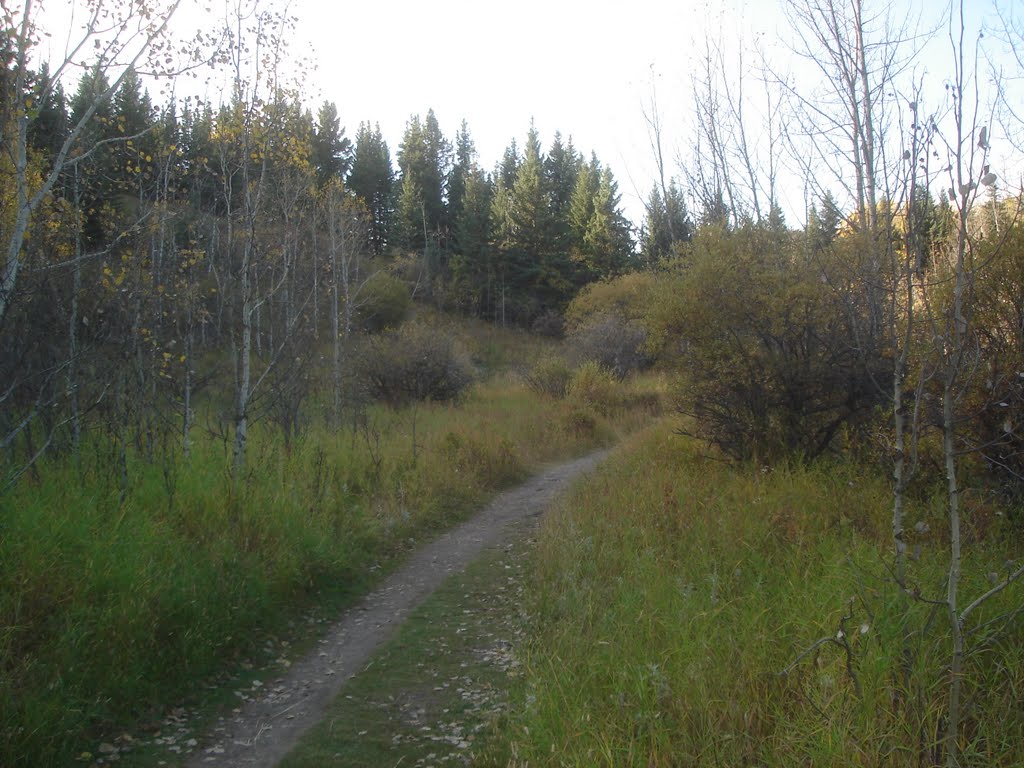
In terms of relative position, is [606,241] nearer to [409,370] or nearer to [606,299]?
[606,299]

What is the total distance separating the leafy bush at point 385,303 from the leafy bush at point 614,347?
1092 cm

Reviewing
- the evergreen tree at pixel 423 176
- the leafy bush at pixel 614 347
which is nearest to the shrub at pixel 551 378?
the leafy bush at pixel 614 347

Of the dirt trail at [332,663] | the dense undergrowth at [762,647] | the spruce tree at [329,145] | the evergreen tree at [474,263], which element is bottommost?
the dirt trail at [332,663]

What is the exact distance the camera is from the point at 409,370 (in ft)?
68.0

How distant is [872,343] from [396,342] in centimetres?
1570

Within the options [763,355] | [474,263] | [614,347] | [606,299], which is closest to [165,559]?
[763,355]

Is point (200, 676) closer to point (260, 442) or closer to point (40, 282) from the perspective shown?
point (40, 282)

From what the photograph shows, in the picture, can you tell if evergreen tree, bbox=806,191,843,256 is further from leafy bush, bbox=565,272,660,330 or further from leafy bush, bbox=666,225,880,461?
leafy bush, bbox=565,272,660,330

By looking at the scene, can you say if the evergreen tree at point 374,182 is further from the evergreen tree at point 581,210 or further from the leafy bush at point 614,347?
the leafy bush at point 614,347

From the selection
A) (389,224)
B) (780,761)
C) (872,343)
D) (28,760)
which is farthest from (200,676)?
(389,224)

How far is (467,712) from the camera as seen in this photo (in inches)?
181

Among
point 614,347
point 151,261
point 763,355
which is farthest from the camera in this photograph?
point 614,347

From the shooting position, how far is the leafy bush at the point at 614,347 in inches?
1017

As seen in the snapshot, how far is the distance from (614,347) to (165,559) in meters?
21.9
